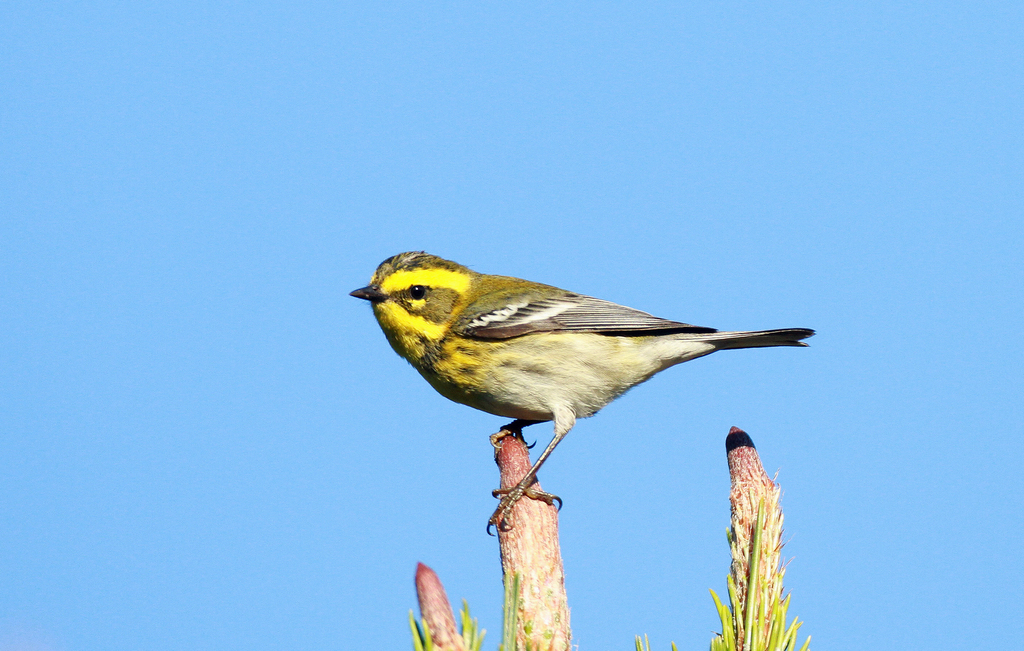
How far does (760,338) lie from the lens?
568 centimetres

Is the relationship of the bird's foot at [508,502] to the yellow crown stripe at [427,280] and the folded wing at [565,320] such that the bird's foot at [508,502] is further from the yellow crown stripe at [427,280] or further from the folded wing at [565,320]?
the yellow crown stripe at [427,280]

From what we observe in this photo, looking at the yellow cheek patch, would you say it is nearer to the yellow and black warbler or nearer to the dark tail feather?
the yellow and black warbler

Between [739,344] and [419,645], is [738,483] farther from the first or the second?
[739,344]

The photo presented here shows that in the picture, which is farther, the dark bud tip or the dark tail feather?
the dark tail feather

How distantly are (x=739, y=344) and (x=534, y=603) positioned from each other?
12.4 ft

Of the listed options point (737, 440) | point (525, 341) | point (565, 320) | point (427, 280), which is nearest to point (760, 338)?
point (565, 320)

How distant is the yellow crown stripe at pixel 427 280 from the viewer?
586 cm

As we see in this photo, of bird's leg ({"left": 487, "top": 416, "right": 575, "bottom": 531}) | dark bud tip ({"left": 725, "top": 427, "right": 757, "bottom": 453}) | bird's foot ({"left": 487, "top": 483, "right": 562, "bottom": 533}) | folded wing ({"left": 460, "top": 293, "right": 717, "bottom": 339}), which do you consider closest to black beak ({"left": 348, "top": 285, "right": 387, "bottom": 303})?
folded wing ({"left": 460, "top": 293, "right": 717, "bottom": 339})

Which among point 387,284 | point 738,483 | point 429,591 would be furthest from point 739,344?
point 429,591

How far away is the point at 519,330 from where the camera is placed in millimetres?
5715

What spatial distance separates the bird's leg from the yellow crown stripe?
112 centimetres

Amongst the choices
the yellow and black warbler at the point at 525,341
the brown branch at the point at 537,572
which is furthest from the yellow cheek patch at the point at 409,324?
the brown branch at the point at 537,572

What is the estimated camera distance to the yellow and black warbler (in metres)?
5.50

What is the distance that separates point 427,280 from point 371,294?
0.43 metres
